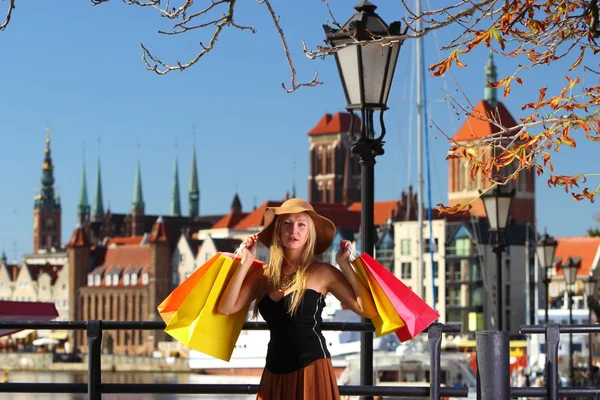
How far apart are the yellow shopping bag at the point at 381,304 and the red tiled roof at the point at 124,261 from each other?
5428 inches

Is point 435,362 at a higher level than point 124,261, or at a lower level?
higher

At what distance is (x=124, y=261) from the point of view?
149250mm

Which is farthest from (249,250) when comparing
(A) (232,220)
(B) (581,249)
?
(A) (232,220)

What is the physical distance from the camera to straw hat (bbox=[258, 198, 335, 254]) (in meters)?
6.25

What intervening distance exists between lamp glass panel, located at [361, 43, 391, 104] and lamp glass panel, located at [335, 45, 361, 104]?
0.05m

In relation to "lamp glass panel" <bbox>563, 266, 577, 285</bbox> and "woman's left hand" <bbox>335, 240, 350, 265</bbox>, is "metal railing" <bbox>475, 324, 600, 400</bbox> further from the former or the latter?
"lamp glass panel" <bbox>563, 266, 577, 285</bbox>

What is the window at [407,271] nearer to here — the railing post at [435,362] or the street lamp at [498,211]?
the street lamp at [498,211]

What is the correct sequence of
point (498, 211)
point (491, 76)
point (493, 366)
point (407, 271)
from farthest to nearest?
point (491, 76), point (407, 271), point (498, 211), point (493, 366)

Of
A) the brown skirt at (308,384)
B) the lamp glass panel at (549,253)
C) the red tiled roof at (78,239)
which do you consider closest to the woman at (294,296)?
the brown skirt at (308,384)

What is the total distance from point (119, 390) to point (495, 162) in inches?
105

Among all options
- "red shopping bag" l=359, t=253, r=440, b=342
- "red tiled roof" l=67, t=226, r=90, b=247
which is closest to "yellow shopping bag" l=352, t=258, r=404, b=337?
"red shopping bag" l=359, t=253, r=440, b=342

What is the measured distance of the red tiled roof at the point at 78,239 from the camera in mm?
151500

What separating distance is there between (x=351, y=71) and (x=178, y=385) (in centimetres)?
270

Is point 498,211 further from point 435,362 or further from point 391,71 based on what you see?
point 435,362
